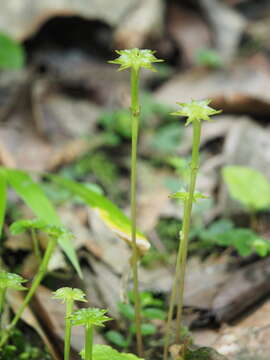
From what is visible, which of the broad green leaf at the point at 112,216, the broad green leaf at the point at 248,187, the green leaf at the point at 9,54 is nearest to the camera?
the broad green leaf at the point at 112,216

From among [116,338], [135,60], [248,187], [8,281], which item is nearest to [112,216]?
[116,338]

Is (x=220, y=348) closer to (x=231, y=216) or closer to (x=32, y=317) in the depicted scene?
(x=32, y=317)

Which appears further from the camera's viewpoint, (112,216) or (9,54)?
(9,54)

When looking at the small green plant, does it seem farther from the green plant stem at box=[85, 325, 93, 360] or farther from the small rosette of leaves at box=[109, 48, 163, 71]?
the small rosette of leaves at box=[109, 48, 163, 71]

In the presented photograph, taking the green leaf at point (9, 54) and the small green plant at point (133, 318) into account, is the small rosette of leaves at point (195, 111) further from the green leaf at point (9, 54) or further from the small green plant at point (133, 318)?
the green leaf at point (9, 54)

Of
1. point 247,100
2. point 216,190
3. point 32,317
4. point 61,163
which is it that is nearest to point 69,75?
point 61,163

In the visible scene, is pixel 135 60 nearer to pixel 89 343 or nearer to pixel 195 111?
pixel 195 111

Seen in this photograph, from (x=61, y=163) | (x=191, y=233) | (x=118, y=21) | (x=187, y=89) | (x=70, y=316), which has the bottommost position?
(x=70, y=316)

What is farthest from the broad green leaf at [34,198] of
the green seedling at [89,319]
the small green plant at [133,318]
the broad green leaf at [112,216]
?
the green seedling at [89,319]
